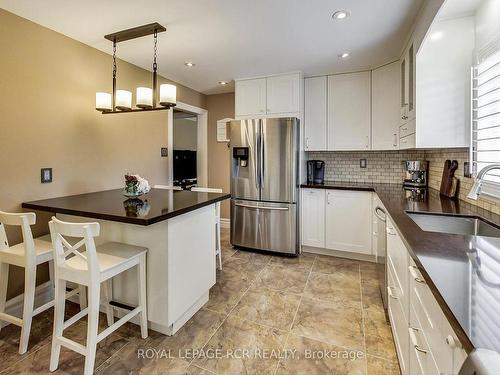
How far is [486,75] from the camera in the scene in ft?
5.60

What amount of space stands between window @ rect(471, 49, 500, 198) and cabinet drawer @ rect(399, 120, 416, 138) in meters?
0.41

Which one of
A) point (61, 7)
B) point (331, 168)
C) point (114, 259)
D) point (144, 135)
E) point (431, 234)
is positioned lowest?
point (114, 259)

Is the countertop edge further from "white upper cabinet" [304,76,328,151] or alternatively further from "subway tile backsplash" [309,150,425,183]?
"subway tile backsplash" [309,150,425,183]

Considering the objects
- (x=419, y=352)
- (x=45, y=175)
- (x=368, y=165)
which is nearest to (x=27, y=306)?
(x=45, y=175)

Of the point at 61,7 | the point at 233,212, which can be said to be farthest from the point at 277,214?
the point at 61,7

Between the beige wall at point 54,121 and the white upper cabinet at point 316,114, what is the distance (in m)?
2.18

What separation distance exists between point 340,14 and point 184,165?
130 inches

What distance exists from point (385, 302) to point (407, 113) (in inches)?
67.3

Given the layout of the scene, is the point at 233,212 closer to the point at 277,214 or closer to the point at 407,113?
the point at 277,214

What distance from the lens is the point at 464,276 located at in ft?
2.69

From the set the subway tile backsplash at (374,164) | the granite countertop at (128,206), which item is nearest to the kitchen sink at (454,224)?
the subway tile backsplash at (374,164)

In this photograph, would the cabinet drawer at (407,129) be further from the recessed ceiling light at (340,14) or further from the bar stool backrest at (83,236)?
the bar stool backrest at (83,236)

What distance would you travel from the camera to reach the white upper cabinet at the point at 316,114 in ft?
11.5

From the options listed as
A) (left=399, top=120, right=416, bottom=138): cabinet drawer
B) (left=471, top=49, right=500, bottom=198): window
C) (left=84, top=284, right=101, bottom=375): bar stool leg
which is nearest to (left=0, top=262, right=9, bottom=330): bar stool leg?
(left=84, top=284, right=101, bottom=375): bar stool leg
